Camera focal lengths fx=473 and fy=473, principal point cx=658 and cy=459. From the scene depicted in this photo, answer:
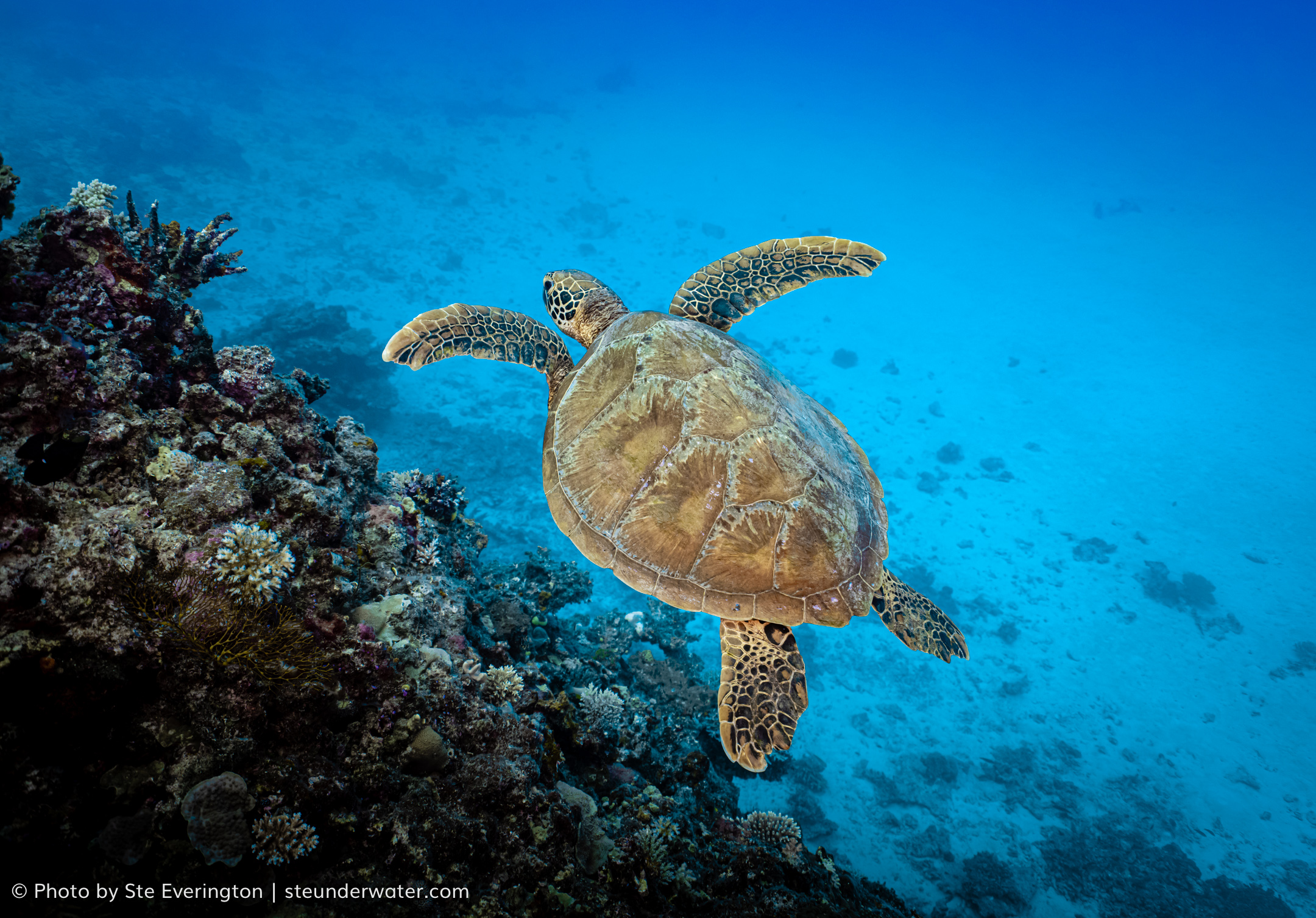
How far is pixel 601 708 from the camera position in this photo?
355cm

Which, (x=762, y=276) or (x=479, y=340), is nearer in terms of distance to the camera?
(x=479, y=340)

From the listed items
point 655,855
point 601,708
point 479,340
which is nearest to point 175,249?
point 479,340

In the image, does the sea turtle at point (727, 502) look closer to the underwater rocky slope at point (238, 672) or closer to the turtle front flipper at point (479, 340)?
the turtle front flipper at point (479, 340)

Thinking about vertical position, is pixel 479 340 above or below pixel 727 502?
above

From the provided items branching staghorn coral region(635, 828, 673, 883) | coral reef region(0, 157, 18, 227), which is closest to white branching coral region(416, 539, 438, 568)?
branching staghorn coral region(635, 828, 673, 883)

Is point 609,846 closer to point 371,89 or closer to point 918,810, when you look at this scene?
point 918,810

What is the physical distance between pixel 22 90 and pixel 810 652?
4232 centimetres

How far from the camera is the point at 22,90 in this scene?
22.7 metres

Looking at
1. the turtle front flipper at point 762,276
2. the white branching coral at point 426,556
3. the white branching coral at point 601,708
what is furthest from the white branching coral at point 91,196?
the white branching coral at point 601,708

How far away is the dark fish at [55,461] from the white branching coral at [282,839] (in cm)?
146

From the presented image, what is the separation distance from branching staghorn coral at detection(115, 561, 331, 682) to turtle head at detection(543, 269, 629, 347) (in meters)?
3.50

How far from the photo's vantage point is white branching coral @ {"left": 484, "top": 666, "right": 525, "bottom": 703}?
267 centimetres

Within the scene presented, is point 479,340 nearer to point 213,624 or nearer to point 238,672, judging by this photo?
point 213,624

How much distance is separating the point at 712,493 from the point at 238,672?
8.06 ft
